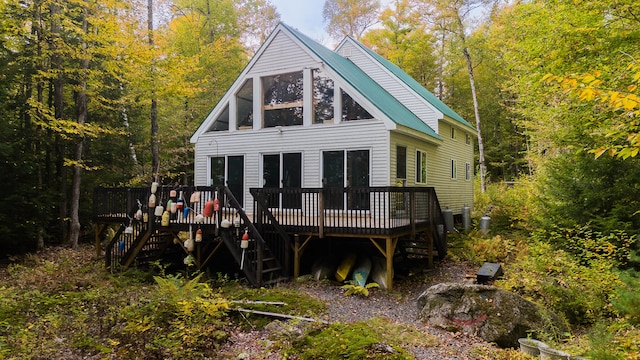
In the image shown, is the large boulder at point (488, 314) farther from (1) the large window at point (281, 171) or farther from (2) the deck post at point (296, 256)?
(1) the large window at point (281, 171)

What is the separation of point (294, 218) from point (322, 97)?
4.14m

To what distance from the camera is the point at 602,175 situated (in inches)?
377

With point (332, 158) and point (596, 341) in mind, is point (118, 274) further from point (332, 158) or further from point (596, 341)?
point (596, 341)

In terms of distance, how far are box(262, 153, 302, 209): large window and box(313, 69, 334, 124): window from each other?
52.8 inches

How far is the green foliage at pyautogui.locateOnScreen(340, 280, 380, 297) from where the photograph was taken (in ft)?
28.2

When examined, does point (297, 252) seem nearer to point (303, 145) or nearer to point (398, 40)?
point (303, 145)

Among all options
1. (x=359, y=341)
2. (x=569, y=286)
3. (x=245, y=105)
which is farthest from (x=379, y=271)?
(x=245, y=105)

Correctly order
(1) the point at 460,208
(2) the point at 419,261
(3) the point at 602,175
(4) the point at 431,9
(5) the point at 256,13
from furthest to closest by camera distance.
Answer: (5) the point at 256,13
(4) the point at 431,9
(1) the point at 460,208
(2) the point at 419,261
(3) the point at 602,175

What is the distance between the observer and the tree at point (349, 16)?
1081 inches

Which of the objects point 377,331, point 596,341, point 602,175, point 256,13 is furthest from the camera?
point 256,13

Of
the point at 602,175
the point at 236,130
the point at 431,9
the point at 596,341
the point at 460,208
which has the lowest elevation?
the point at 596,341

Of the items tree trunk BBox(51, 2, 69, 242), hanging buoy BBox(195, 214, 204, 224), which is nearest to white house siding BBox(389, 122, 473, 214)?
hanging buoy BBox(195, 214, 204, 224)

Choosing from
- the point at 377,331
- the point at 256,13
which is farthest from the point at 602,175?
the point at 256,13

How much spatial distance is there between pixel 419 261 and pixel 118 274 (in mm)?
8306
